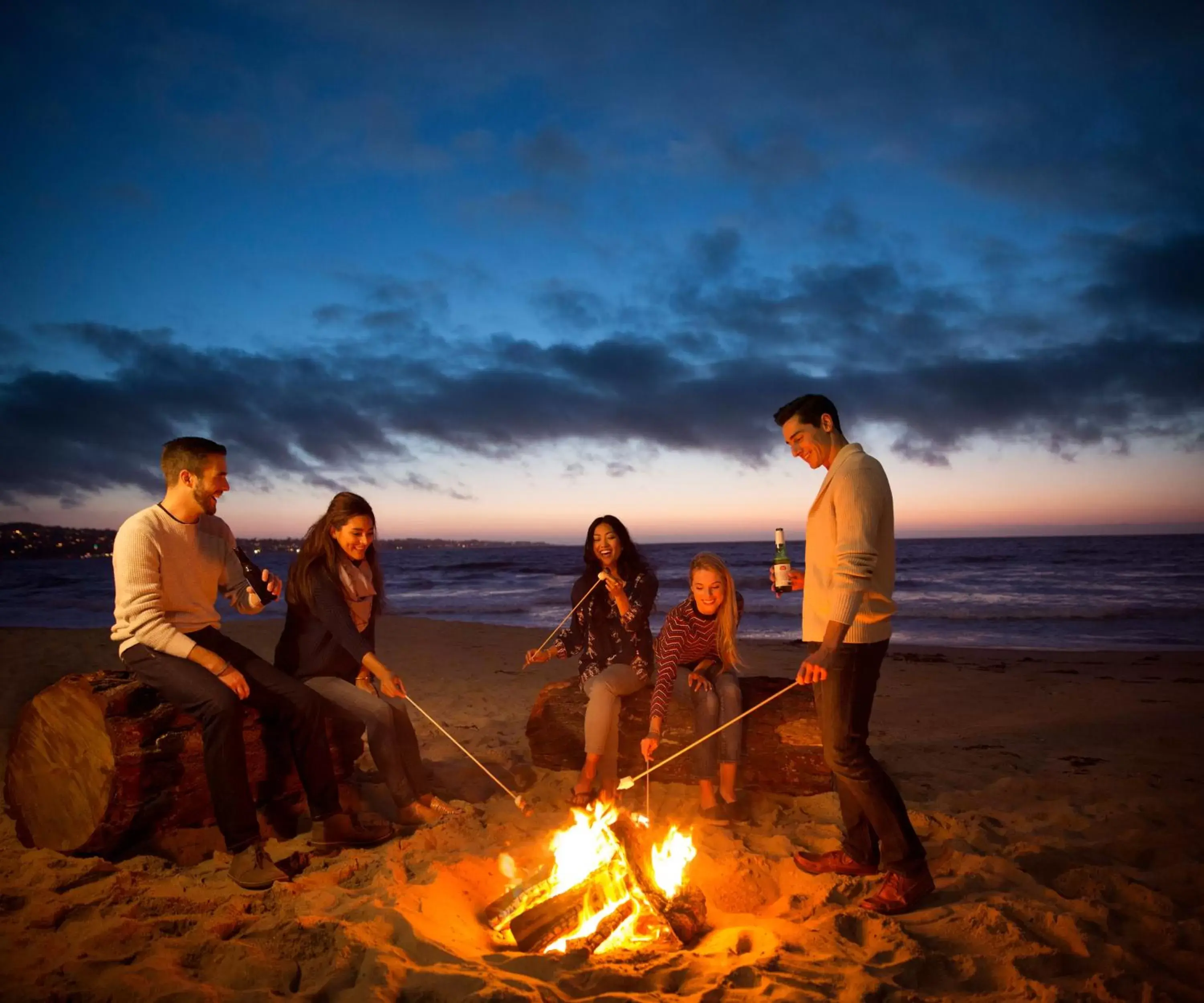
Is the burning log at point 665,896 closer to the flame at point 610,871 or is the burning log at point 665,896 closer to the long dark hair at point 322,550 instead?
the flame at point 610,871

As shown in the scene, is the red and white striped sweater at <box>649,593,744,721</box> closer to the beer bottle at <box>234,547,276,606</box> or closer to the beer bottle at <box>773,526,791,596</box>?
the beer bottle at <box>773,526,791,596</box>

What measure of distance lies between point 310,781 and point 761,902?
8.26 feet

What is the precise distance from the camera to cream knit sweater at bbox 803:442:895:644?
308 cm

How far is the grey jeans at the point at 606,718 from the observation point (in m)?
4.44

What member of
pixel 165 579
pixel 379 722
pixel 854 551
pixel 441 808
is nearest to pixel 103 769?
pixel 165 579

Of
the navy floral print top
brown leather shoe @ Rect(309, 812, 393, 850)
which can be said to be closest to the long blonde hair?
the navy floral print top

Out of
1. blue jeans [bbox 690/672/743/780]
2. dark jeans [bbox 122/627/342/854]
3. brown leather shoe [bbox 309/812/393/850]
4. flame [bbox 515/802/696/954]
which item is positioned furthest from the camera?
blue jeans [bbox 690/672/743/780]

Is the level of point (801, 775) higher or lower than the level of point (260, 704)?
lower

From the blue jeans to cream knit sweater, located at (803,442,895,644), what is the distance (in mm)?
1252

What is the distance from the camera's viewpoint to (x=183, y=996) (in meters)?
2.54

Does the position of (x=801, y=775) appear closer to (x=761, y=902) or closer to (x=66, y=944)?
(x=761, y=902)

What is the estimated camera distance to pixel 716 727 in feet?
14.6

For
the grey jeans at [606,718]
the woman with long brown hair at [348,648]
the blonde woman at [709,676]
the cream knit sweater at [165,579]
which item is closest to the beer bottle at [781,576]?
the blonde woman at [709,676]

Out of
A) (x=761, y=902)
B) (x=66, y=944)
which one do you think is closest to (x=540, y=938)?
(x=761, y=902)
